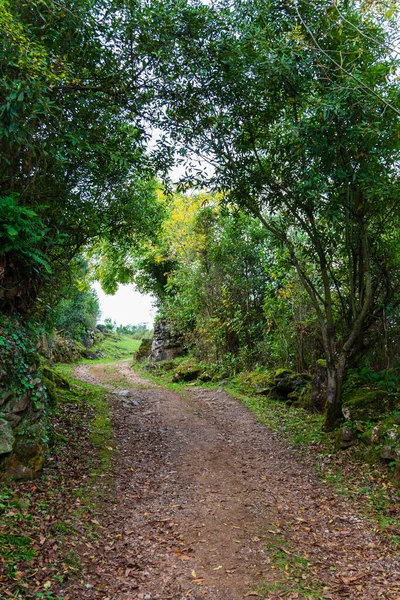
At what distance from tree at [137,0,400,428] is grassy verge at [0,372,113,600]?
5.16m

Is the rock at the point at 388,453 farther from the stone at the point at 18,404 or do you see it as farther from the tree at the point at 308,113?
the stone at the point at 18,404

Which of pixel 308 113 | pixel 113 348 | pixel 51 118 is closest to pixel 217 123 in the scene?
pixel 308 113

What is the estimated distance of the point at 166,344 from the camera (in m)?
21.3

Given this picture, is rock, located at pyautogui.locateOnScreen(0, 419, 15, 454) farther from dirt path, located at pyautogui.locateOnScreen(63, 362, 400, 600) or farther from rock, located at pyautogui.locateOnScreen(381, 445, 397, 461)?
rock, located at pyautogui.locateOnScreen(381, 445, 397, 461)

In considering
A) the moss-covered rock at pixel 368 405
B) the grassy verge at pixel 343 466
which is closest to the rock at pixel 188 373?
the grassy verge at pixel 343 466

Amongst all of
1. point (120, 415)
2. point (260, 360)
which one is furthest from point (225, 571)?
point (260, 360)

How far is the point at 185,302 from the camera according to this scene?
1928 centimetres

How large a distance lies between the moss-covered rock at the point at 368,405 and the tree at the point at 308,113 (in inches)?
15.5

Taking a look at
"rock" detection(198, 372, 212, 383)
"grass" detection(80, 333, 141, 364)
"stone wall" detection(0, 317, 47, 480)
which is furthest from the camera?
"grass" detection(80, 333, 141, 364)

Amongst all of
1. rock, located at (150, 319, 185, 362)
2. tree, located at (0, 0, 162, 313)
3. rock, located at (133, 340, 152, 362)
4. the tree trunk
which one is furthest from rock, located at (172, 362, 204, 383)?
tree, located at (0, 0, 162, 313)

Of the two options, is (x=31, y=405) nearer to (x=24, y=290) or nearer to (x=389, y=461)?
(x=24, y=290)

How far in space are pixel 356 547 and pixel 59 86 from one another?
23.6 feet

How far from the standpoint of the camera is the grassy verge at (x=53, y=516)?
11.7 feet

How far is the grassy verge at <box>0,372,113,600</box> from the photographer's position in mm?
3559
